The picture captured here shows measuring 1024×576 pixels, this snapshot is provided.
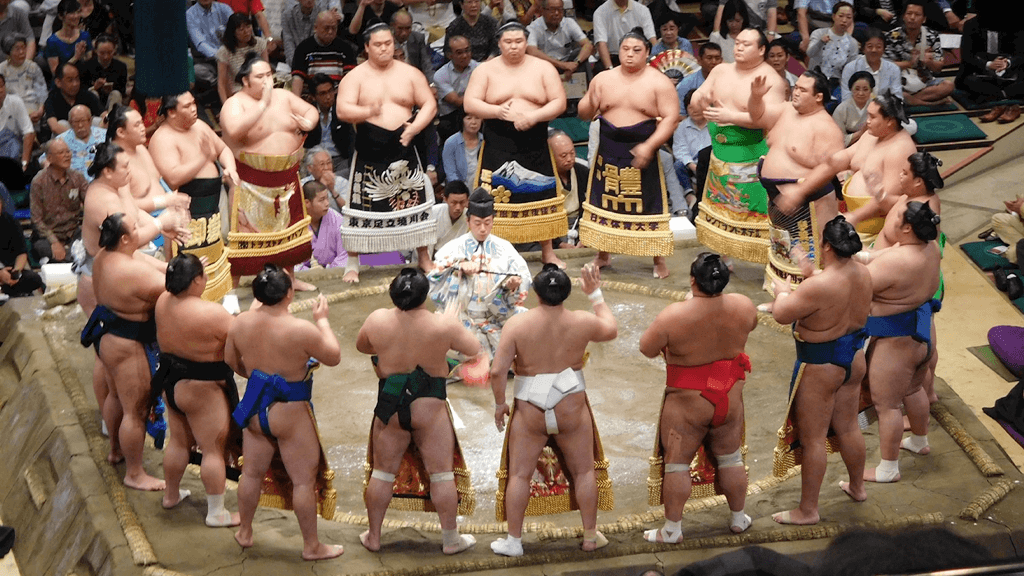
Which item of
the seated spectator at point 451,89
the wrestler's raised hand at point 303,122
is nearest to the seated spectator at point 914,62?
the seated spectator at point 451,89

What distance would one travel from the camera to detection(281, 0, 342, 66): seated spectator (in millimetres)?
7520

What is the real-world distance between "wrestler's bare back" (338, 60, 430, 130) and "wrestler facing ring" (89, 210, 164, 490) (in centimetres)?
160

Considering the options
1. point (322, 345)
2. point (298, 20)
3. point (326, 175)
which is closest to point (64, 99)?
point (298, 20)

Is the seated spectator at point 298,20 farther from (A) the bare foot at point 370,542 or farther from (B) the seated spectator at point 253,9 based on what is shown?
(A) the bare foot at point 370,542

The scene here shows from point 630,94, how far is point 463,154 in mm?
1290

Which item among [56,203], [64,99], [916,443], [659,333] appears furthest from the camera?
[64,99]

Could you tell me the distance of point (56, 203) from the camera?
20.8 ft

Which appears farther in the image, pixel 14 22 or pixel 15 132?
pixel 14 22

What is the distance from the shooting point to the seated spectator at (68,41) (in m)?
7.35

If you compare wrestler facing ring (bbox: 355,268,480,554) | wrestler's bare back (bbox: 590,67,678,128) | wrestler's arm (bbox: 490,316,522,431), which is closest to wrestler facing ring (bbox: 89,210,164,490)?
wrestler facing ring (bbox: 355,268,480,554)

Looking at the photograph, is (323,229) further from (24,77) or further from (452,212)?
(24,77)

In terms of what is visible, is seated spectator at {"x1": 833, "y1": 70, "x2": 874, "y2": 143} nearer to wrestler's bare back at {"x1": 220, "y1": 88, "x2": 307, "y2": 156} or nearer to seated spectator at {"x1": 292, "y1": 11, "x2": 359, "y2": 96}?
seated spectator at {"x1": 292, "y1": 11, "x2": 359, "y2": 96}

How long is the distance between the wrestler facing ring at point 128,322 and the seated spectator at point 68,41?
3355 millimetres

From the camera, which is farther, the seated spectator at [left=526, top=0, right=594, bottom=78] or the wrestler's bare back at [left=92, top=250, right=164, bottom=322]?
the seated spectator at [left=526, top=0, right=594, bottom=78]
